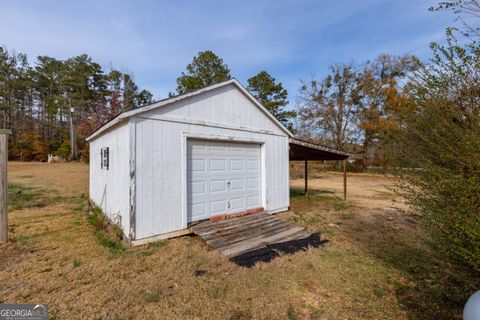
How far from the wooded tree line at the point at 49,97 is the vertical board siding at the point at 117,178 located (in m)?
25.2

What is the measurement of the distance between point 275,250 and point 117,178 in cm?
389

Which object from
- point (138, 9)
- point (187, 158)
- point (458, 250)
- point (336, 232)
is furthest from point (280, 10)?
point (458, 250)

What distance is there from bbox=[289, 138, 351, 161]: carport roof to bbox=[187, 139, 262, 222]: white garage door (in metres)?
2.17

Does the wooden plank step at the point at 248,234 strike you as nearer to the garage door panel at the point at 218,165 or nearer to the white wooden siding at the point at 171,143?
the white wooden siding at the point at 171,143

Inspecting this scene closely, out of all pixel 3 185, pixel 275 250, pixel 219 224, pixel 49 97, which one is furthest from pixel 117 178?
pixel 49 97

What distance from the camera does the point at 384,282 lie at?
126 inches

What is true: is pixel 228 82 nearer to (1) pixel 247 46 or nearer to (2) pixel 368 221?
(2) pixel 368 221

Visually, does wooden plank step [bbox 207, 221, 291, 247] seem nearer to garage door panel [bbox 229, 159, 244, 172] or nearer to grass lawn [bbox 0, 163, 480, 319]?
grass lawn [bbox 0, 163, 480, 319]

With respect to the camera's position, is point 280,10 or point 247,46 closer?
point 280,10

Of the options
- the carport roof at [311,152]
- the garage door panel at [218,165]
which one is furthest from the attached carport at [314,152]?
the garage door panel at [218,165]

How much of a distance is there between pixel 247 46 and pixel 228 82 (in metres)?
7.94

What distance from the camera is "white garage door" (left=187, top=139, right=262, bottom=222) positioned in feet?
17.3

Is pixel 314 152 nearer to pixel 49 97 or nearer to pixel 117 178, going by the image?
pixel 117 178

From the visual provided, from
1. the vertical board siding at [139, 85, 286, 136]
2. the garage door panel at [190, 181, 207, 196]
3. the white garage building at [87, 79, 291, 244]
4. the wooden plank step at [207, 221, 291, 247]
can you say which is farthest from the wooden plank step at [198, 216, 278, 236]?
the vertical board siding at [139, 85, 286, 136]
